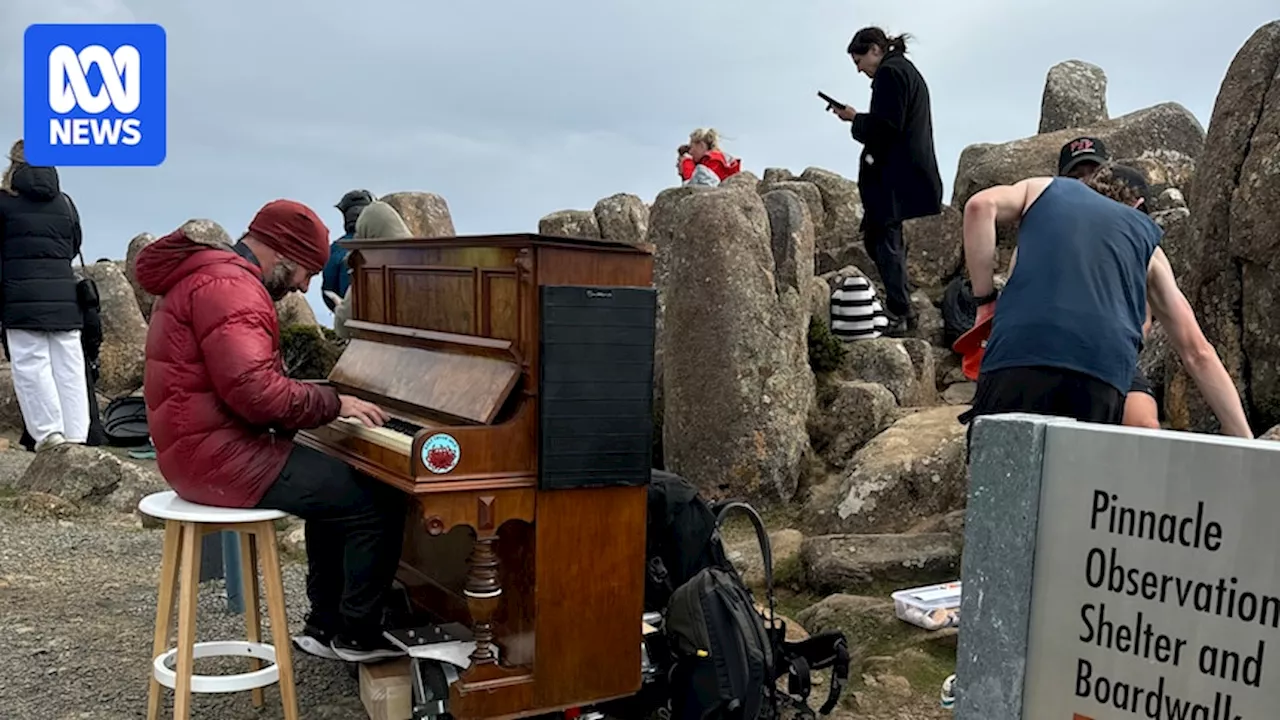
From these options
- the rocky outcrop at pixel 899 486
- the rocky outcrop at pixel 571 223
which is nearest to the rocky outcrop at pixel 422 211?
the rocky outcrop at pixel 571 223

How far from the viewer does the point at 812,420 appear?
8430mm

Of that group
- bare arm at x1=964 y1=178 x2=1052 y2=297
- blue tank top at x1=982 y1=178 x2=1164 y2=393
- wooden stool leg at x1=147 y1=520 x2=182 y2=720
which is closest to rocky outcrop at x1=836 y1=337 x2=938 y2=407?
bare arm at x1=964 y1=178 x2=1052 y2=297

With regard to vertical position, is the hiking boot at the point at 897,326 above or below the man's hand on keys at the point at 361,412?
above

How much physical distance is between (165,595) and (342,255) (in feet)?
12.5

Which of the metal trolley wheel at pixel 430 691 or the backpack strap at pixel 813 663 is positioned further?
the backpack strap at pixel 813 663

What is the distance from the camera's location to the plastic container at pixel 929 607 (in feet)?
15.9

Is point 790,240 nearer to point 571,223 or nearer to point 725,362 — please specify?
point 725,362

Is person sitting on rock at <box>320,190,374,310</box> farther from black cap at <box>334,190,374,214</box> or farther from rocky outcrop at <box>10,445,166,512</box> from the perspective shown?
rocky outcrop at <box>10,445,166,512</box>

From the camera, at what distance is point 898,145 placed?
7.93 meters

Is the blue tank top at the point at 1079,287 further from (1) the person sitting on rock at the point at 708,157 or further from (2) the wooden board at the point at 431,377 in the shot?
(1) the person sitting on rock at the point at 708,157

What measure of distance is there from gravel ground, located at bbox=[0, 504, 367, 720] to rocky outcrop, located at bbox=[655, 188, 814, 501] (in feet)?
9.10

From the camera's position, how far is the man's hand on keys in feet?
13.0

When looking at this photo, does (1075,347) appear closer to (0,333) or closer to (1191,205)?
(1191,205)

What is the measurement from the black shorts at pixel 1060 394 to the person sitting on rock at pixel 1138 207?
0.52 meters
